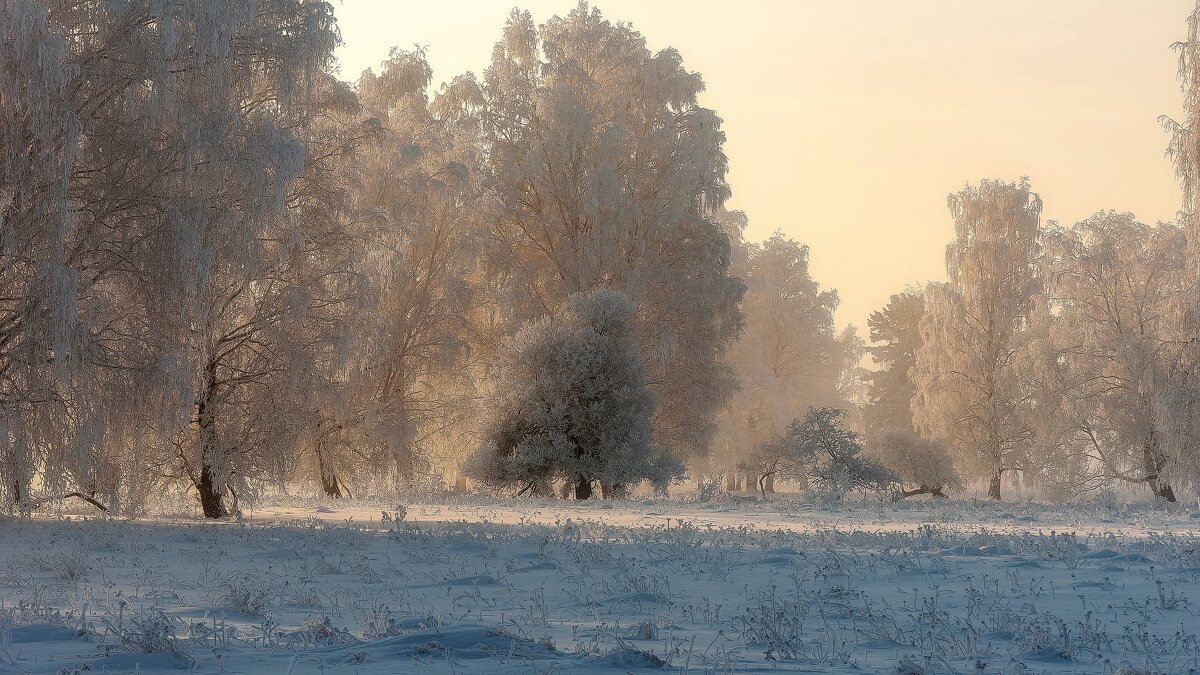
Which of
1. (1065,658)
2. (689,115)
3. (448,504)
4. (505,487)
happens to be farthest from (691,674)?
(689,115)

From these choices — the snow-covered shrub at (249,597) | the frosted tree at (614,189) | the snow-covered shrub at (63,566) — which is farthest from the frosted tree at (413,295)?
the snow-covered shrub at (249,597)

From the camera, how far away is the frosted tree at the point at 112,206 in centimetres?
1357

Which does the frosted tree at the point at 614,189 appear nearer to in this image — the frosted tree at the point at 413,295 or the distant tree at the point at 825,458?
the frosted tree at the point at 413,295

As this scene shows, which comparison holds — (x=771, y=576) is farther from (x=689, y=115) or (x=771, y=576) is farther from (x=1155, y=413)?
(x=689, y=115)

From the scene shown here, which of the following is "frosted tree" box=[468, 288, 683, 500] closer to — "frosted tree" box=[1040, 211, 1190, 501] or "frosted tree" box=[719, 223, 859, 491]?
"frosted tree" box=[1040, 211, 1190, 501]

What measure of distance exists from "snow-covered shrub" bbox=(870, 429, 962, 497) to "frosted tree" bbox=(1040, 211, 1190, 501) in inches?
129

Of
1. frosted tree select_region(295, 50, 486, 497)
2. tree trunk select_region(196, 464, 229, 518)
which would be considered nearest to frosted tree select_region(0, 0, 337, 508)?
tree trunk select_region(196, 464, 229, 518)

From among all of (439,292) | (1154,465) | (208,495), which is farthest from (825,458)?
(208,495)

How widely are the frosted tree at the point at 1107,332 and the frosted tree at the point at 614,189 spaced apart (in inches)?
385

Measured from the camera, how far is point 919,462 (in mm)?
31969

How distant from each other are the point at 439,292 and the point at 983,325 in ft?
64.0

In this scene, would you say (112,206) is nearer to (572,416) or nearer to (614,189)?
(572,416)

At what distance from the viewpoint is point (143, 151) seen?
15008mm

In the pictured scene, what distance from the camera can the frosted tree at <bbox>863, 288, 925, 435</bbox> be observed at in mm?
60625
